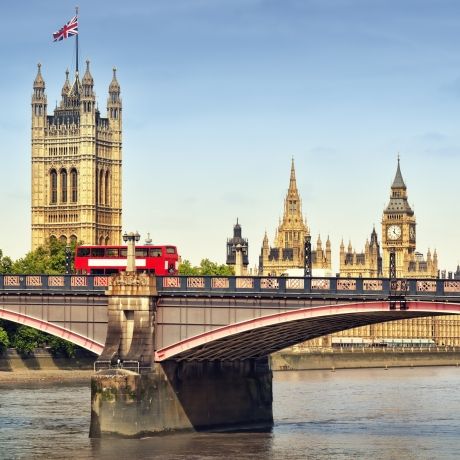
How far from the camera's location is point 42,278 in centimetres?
8544

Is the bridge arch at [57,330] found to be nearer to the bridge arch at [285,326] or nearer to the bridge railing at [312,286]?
the bridge arch at [285,326]

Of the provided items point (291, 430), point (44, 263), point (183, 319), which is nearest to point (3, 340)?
point (44, 263)

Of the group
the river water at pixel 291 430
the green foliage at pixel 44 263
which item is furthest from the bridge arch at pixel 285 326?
the green foliage at pixel 44 263

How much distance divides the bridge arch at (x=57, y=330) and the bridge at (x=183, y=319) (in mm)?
52

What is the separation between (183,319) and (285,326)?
510 cm

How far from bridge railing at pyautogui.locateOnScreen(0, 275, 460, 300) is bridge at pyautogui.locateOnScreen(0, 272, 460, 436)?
0.16 ft

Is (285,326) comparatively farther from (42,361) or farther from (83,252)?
(42,361)

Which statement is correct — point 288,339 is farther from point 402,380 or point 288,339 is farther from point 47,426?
point 402,380

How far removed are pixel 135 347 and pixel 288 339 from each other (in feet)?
37.2

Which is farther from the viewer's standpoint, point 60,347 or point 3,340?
point 60,347

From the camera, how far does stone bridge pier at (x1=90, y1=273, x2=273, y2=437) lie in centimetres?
7769

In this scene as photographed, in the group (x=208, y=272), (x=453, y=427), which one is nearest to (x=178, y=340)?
(x=453, y=427)

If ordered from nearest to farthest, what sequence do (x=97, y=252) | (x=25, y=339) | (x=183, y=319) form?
(x=183, y=319) < (x=97, y=252) < (x=25, y=339)

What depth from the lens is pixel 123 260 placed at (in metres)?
92.7
